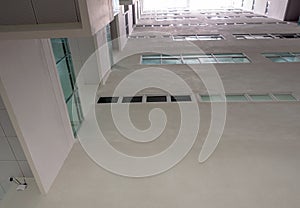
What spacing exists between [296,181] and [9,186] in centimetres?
468

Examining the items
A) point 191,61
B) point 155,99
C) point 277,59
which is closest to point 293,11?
point 277,59

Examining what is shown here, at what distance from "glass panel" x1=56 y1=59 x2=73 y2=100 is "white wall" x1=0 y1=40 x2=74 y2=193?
0.71 m

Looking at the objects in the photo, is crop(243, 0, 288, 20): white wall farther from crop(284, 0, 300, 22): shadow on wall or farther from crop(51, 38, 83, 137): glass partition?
crop(51, 38, 83, 137): glass partition

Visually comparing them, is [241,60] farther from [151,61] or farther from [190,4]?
[190,4]

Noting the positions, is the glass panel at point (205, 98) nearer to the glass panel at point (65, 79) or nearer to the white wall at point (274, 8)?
the glass panel at point (65, 79)

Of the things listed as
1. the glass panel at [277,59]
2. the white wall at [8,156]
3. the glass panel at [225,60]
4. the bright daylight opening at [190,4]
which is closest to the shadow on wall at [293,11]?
the glass panel at [277,59]

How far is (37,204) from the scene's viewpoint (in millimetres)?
3402

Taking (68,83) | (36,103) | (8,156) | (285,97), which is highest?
(36,103)

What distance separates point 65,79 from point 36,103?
5.34 feet

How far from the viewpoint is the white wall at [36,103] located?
278 cm

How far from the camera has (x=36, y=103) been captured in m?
3.31

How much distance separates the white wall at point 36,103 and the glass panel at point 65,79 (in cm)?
71

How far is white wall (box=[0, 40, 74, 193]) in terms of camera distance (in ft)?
9.11

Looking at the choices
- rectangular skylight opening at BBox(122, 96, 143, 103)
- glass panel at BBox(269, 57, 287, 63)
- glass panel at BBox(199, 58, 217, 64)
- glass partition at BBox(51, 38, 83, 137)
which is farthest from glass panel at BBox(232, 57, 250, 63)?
glass partition at BBox(51, 38, 83, 137)
